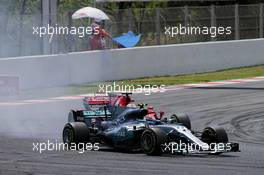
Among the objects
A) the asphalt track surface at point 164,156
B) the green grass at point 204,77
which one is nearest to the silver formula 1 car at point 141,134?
the asphalt track surface at point 164,156

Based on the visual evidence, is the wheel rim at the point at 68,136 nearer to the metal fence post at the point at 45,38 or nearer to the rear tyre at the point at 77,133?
the rear tyre at the point at 77,133

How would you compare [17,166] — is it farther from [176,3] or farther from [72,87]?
[176,3]

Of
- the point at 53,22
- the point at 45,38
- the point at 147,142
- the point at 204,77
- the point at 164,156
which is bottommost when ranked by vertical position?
the point at 164,156

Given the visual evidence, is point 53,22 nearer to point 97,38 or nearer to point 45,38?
point 45,38

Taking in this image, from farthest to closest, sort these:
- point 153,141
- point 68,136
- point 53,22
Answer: point 53,22, point 68,136, point 153,141

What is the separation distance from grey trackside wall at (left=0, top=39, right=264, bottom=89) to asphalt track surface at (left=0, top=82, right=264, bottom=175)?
3236 mm

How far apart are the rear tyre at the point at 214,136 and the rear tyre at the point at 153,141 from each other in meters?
0.82

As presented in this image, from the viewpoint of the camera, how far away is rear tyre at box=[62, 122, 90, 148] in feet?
38.9

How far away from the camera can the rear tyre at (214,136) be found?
11516mm

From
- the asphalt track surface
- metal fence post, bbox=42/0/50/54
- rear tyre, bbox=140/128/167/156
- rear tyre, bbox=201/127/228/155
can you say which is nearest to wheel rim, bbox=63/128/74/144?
the asphalt track surface

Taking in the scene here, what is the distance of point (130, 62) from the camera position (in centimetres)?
2589

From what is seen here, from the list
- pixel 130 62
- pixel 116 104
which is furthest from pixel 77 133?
pixel 130 62

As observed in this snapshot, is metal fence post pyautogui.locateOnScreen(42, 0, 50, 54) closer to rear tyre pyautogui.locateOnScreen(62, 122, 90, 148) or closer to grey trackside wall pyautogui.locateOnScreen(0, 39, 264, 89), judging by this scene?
grey trackside wall pyautogui.locateOnScreen(0, 39, 264, 89)

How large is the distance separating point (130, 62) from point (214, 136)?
1447 cm
